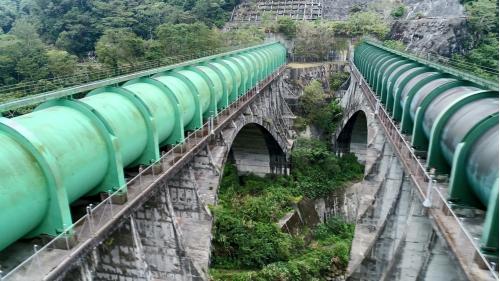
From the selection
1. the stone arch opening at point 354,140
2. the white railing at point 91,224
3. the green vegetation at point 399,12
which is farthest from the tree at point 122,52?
the green vegetation at point 399,12

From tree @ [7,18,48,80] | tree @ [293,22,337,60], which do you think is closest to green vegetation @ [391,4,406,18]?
tree @ [293,22,337,60]

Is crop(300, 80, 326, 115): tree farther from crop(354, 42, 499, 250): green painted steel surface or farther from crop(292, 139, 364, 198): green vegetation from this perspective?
crop(354, 42, 499, 250): green painted steel surface

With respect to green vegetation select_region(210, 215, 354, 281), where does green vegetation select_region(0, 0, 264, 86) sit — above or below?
above

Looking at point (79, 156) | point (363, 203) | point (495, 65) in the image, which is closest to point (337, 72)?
point (495, 65)

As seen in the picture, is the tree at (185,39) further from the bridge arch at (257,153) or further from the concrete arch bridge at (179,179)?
the concrete arch bridge at (179,179)

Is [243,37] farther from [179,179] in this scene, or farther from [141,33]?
[179,179]
